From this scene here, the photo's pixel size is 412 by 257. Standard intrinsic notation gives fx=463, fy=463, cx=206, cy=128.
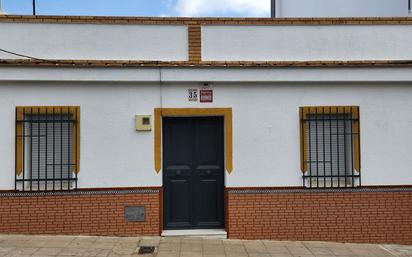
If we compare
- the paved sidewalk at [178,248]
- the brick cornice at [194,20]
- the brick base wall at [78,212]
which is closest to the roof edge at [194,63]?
the brick cornice at [194,20]

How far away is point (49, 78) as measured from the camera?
759 cm

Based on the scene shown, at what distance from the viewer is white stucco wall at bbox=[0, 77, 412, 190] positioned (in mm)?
7738

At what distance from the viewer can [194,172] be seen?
8.16m

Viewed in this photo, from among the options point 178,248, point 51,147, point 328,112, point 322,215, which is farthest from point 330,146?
point 51,147

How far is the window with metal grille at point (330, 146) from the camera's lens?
7.97 meters

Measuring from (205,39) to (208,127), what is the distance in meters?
1.53

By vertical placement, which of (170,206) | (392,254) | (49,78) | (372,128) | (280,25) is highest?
(280,25)

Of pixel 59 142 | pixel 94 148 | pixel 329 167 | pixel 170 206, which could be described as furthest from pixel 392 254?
pixel 59 142

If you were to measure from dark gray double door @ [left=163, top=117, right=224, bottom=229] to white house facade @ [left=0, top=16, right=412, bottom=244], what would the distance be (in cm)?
2

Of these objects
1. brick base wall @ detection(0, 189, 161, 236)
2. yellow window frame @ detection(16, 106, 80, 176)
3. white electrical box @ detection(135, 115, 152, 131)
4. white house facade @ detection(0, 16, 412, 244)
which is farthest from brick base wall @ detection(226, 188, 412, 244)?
yellow window frame @ detection(16, 106, 80, 176)

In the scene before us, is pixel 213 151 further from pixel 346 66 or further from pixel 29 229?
pixel 29 229

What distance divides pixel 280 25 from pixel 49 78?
4013 millimetres

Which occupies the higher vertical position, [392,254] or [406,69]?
[406,69]

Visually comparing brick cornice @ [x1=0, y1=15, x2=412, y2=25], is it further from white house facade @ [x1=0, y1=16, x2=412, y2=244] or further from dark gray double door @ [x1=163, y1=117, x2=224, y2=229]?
dark gray double door @ [x1=163, y1=117, x2=224, y2=229]
